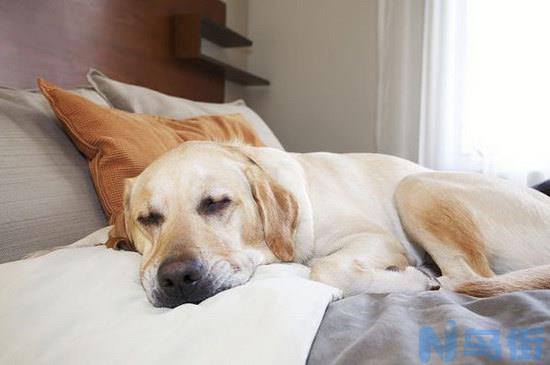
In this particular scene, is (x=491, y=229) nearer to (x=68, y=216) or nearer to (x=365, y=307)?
(x=365, y=307)

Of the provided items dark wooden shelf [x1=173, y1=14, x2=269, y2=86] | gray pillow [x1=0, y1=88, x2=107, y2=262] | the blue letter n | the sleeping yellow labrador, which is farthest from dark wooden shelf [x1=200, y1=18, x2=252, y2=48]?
the blue letter n

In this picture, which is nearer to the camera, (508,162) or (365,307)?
(365,307)

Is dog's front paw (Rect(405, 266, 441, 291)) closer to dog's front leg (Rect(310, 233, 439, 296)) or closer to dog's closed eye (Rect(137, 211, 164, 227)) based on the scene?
dog's front leg (Rect(310, 233, 439, 296))

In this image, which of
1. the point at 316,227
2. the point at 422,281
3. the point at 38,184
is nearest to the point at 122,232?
the point at 38,184

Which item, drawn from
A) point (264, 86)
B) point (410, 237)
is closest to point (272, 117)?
point (264, 86)

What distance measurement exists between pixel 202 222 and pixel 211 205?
6cm

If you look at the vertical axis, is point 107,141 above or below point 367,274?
above

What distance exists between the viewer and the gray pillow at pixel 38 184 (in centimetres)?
114

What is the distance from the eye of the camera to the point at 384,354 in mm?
626

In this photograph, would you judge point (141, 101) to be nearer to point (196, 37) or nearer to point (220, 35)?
point (196, 37)

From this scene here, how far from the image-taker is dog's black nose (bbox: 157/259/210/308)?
2.97 ft

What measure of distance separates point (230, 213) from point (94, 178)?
47 centimetres

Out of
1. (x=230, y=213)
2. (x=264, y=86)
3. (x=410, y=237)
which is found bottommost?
(x=410, y=237)

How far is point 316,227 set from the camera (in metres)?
1.35
